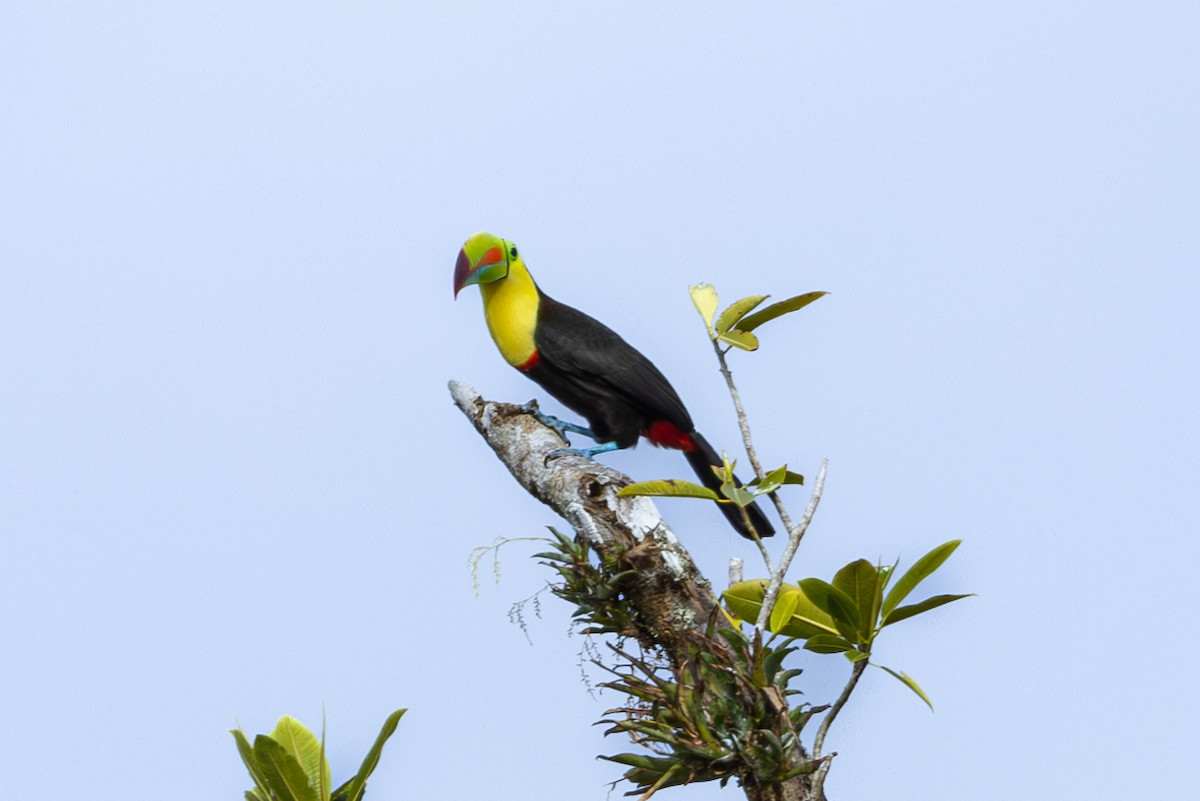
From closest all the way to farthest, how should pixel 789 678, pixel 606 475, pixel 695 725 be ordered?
pixel 695 725
pixel 789 678
pixel 606 475

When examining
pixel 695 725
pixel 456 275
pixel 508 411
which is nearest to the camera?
pixel 695 725

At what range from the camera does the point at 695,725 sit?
7.41ft

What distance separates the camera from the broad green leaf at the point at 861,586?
2.34 meters

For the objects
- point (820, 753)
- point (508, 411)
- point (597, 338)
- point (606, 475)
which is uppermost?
point (597, 338)

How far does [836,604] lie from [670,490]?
0.37 meters

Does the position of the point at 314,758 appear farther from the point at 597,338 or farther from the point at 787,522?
the point at 597,338

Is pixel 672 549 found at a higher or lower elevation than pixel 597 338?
lower

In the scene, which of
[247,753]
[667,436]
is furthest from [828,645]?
[667,436]

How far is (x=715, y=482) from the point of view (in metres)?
3.74

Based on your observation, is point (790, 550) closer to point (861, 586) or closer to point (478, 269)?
point (861, 586)

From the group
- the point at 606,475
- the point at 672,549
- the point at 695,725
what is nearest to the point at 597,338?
the point at 606,475

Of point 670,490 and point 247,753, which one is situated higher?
point 670,490

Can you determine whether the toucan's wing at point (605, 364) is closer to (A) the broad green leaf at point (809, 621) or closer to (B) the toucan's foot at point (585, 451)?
(B) the toucan's foot at point (585, 451)

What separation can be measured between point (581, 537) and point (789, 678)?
55 cm
